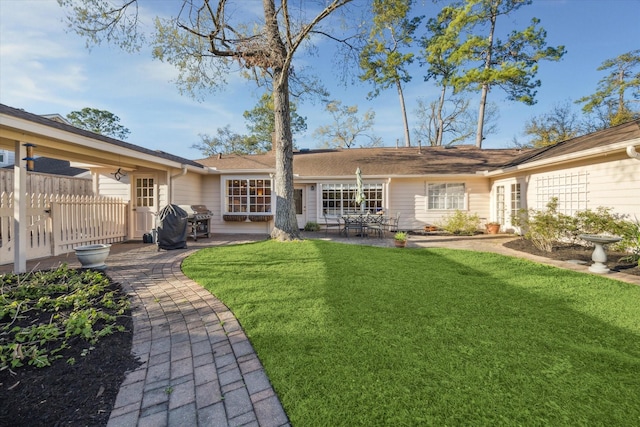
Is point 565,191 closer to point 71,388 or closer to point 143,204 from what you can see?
point 71,388

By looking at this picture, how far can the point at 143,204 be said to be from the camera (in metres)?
9.84

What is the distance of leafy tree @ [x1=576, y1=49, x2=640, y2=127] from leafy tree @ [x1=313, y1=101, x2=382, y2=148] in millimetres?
15962

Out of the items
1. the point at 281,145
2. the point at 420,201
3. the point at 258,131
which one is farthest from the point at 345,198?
the point at 258,131

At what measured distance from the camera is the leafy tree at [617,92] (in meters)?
17.5

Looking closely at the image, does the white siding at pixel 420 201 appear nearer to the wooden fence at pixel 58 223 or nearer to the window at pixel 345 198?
the window at pixel 345 198

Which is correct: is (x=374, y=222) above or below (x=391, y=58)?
below

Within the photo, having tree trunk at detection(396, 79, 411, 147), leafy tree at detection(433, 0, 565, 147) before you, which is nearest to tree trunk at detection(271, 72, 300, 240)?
leafy tree at detection(433, 0, 565, 147)

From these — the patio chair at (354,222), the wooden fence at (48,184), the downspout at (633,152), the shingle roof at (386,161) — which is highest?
the shingle roof at (386,161)

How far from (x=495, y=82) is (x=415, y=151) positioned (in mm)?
7836

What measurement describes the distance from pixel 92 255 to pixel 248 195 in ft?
22.6

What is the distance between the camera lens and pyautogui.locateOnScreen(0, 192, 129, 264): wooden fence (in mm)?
5652

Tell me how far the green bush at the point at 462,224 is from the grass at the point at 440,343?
618 cm

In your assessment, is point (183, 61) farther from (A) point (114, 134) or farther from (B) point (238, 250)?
(A) point (114, 134)

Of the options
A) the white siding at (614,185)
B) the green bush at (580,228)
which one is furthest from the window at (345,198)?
the white siding at (614,185)
